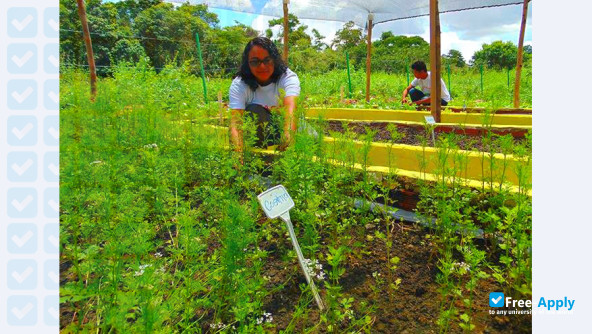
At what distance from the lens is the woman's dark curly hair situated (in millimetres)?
2870

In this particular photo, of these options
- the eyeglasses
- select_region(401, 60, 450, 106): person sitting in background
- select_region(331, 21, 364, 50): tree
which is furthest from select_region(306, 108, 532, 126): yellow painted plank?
select_region(331, 21, 364, 50): tree

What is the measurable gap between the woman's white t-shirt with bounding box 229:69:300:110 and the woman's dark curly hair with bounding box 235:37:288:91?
3 centimetres

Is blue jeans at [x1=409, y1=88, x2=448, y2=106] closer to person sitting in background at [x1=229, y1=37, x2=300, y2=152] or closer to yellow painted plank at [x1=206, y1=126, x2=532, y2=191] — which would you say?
person sitting in background at [x1=229, y1=37, x2=300, y2=152]

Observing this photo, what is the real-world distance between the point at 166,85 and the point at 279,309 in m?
6.33

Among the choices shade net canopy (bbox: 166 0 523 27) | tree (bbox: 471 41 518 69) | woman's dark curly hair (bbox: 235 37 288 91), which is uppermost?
tree (bbox: 471 41 518 69)

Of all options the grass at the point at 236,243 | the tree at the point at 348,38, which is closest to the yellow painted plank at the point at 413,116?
the grass at the point at 236,243

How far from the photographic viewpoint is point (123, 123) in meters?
3.02

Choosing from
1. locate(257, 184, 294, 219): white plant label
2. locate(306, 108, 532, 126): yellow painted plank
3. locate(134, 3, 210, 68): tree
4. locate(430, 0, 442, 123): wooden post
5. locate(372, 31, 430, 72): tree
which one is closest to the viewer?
locate(257, 184, 294, 219): white plant label

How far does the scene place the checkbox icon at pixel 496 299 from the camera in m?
1.31

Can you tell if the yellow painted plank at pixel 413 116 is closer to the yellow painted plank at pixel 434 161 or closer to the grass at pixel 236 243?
the yellow painted plank at pixel 434 161

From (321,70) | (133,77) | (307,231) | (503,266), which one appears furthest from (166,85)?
(321,70)

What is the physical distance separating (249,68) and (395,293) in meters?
2.12

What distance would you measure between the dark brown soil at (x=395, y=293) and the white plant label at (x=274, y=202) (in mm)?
387

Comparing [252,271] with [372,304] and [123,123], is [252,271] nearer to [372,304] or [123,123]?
[372,304]
